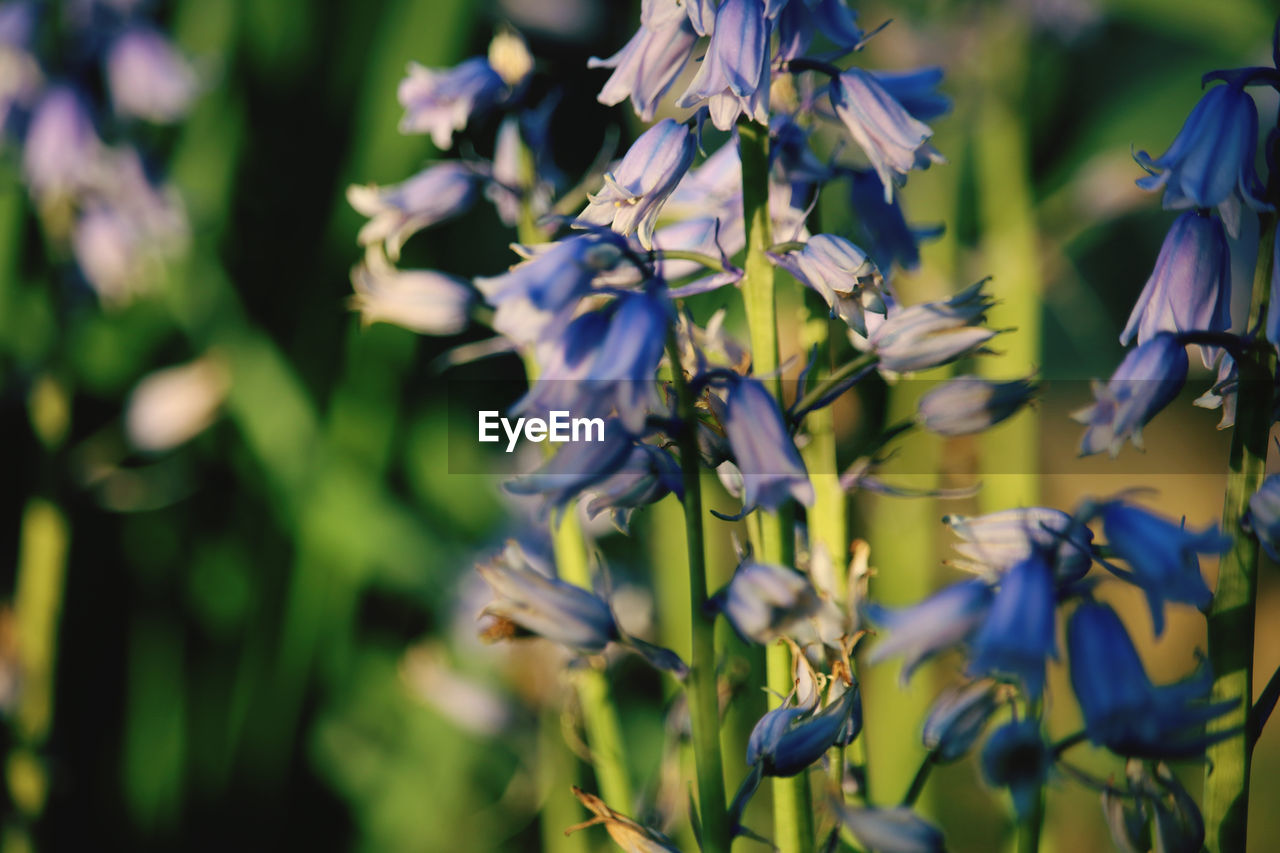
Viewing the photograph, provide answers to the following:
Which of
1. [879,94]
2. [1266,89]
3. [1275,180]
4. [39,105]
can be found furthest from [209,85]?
[1266,89]

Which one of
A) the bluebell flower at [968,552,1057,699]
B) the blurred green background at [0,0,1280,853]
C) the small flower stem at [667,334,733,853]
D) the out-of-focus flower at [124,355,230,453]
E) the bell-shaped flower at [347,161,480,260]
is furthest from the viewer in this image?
the out-of-focus flower at [124,355,230,453]

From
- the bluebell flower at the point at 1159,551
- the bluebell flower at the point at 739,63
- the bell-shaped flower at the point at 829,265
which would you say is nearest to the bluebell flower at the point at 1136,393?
the bluebell flower at the point at 1159,551

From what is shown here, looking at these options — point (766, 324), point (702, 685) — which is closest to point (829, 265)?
point (766, 324)

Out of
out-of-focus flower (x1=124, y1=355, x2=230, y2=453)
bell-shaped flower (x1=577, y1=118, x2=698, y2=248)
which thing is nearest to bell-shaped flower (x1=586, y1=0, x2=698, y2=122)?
bell-shaped flower (x1=577, y1=118, x2=698, y2=248)

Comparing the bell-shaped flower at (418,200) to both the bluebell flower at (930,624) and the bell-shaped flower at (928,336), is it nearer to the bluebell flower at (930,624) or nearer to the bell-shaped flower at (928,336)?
the bell-shaped flower at (928,336)

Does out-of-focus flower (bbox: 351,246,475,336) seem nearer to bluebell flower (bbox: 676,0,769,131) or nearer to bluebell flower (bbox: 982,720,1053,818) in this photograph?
bluebell flower (bbox: 676,0,769,131)
